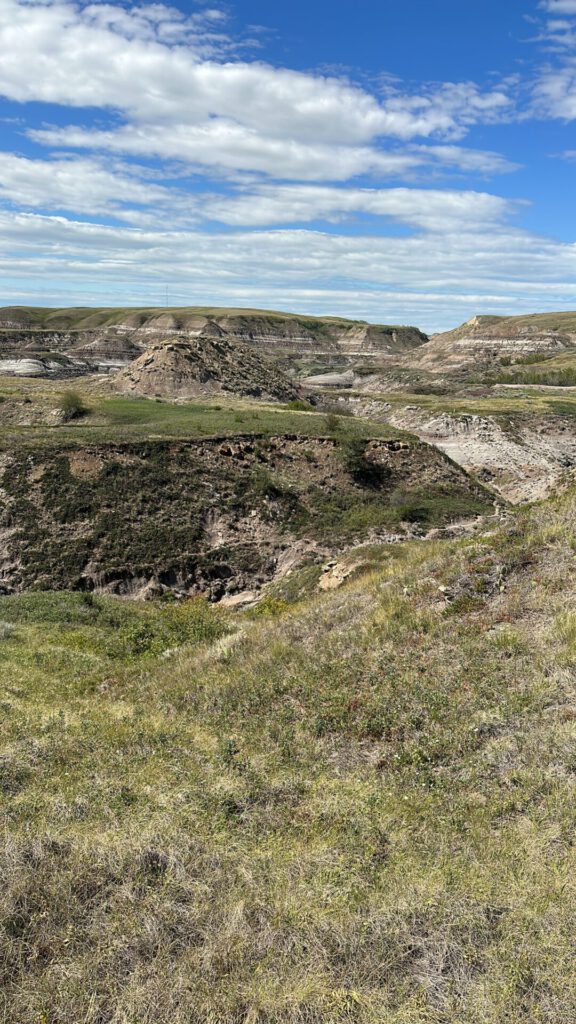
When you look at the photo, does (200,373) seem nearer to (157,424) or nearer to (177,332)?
(157,424)

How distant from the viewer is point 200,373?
2869 inches

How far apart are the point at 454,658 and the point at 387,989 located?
237 inches

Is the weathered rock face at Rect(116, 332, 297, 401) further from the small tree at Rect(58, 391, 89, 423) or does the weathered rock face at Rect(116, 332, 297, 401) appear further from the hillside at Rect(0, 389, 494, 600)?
the hillside at Rect(0, 389, 494, 600)

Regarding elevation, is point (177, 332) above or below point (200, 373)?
above

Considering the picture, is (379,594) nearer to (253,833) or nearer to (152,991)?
(253,833)

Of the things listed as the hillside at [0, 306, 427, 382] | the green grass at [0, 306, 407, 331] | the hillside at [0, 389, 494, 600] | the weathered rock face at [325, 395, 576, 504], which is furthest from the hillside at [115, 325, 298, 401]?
the green grass at [0, 306, 407, 331]

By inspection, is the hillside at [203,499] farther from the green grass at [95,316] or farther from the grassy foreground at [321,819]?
the green grass at [95,316]

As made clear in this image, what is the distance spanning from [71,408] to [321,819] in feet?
161

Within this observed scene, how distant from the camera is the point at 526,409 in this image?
68.2m

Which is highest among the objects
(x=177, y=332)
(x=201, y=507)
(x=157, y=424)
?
(x=177, y=332)

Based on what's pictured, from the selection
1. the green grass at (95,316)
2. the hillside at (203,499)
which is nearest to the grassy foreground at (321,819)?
the hillside at (203,499)

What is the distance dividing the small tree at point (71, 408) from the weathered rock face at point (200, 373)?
1803 cm

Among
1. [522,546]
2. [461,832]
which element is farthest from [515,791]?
Result: [522,546]

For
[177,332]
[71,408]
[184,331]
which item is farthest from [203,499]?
[184,331]
